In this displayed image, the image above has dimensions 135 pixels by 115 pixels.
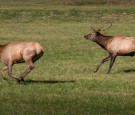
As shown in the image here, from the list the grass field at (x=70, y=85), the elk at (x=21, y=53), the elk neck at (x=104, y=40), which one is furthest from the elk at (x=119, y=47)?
the elk at (x=21, y=53)

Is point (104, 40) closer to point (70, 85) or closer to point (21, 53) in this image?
point (70, 85)

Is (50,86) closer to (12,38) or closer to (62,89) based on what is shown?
(62,89)

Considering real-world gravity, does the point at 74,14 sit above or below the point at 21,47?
below

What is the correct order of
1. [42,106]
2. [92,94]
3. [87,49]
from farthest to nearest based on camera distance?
[87,49] → [92,94] → [42,106]

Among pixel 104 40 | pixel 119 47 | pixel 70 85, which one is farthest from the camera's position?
pixel 104 40

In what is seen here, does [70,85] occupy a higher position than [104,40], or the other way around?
[70,85]

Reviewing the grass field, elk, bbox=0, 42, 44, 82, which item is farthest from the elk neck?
elk, bbox=0, 42, 44, 82

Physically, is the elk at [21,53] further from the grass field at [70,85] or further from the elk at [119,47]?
the elk at [119,47]

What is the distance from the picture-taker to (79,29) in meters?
43.8

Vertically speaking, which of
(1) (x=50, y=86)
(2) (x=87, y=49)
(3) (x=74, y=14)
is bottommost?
(3) (x=74, y=14)

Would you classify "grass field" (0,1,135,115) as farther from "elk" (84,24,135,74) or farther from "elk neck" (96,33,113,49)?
"elk neck" (96,33,113,49)

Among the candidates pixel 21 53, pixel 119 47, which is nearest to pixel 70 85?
pixel 21 53

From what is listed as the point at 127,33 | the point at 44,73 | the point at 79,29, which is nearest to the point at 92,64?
the point at 44,73

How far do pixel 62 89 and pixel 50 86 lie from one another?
0.60m
